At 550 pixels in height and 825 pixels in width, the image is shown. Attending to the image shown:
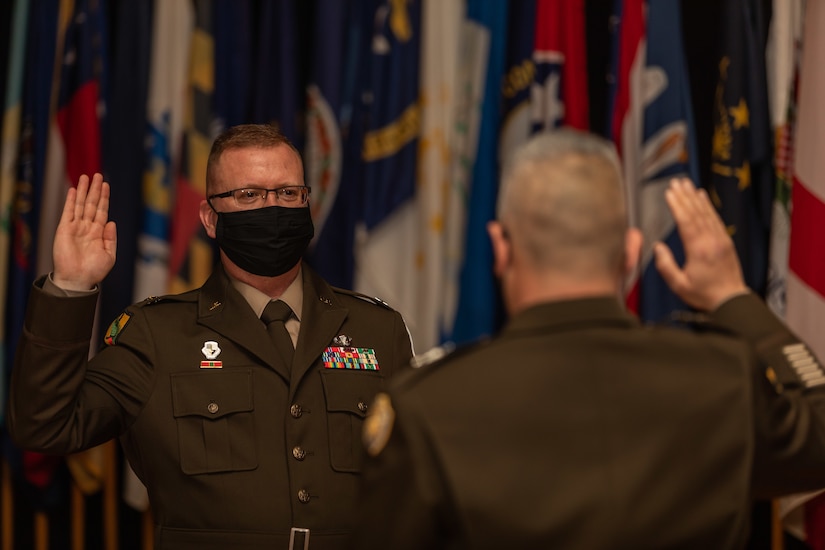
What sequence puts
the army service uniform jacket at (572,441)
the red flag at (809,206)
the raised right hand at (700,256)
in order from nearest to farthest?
1. the army service uniform jacket at (572,441)
2. the raised right hand at (700,256)
3. the red flag at (809,206)

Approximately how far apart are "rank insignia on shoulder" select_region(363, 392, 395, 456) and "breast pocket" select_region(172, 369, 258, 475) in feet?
2.87

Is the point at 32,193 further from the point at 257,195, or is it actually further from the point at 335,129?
the point at 257,195

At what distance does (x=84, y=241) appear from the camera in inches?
89.6

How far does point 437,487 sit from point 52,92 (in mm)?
3174

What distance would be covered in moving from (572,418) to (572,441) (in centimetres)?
3

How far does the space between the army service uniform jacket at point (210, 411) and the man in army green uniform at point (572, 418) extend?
88 centimetres

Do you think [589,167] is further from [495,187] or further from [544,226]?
Answer: [495,187]

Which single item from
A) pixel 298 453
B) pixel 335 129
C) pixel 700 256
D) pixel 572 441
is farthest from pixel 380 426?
pixel 335 129

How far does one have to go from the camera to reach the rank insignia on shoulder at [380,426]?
60.2 inches

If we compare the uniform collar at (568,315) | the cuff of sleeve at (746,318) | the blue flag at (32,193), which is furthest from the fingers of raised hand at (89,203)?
the blue flag at (32,193)

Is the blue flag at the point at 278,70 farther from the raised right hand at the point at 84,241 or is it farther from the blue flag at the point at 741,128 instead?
the raised right hand at the point at 84,241

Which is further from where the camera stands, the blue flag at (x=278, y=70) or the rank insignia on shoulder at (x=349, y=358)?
the blue flag at (x=278, y=70)

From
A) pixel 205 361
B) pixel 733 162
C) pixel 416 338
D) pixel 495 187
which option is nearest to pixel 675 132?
pixel 733 162

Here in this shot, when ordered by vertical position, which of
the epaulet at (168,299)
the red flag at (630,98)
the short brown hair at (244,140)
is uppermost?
the red flag at (630,98)
